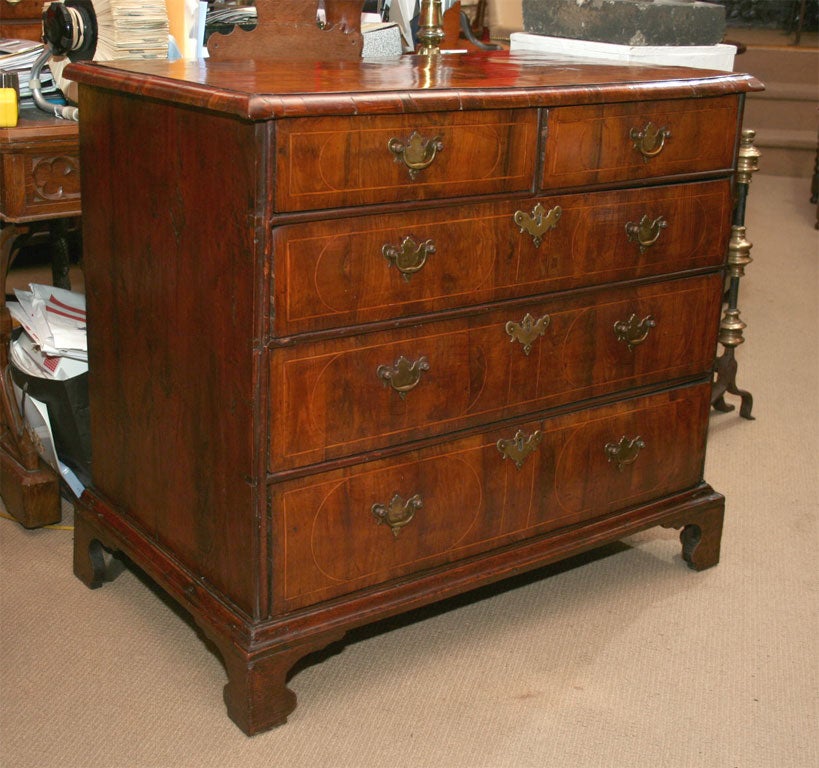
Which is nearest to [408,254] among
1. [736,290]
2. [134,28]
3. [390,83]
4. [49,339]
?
[390,83]

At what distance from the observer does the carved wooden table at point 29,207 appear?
210 centimetres

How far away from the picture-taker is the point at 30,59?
7.98ft

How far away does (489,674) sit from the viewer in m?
2.02

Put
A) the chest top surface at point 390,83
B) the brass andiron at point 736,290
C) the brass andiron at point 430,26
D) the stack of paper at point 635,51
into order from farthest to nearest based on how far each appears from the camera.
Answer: the brass andiron at point 736,290
the stack of paper at point 635,51
the brass andiron at point 430,26
the chest top surface at point 390,83

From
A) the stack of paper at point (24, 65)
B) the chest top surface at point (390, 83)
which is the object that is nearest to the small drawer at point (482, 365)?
the chest top surface at point (390, 83)

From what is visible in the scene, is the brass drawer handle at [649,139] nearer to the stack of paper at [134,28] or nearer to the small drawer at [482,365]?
the small drawer at [482,365]

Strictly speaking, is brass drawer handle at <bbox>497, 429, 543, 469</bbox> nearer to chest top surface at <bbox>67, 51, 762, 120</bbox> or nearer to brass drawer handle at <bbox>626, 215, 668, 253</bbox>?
brass drawer handle at <bbox>626, 215, 668, 253</bbox>

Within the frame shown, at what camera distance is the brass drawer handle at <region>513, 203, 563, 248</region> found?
1854 mm

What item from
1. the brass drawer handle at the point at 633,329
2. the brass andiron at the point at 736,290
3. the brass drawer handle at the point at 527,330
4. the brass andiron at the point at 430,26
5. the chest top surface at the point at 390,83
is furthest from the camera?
the brass andiron at the point at 736,290

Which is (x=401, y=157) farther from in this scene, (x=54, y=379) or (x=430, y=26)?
(x=54, y=379)

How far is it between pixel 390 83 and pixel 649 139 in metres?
0.50

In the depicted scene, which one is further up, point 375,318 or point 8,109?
point 8,109

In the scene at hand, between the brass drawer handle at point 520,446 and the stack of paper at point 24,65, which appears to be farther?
the stack of paper at point 24,65

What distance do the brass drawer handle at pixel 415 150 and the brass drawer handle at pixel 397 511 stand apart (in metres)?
0.53
